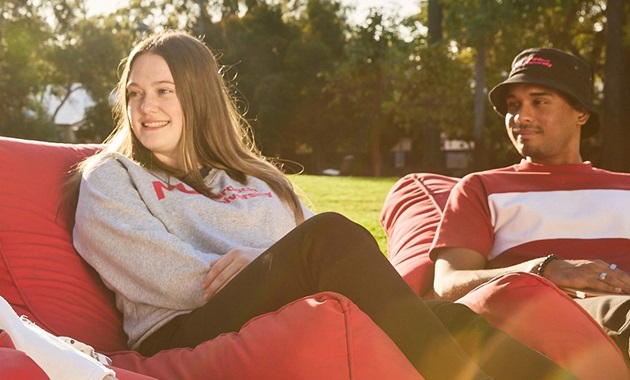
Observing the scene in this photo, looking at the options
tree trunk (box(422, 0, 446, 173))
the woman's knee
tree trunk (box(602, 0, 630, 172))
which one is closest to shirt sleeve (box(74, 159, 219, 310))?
the woman's knee

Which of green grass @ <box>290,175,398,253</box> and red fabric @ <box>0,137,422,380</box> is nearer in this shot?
Answer: red fabric @ <box>0,137,422,380</box>

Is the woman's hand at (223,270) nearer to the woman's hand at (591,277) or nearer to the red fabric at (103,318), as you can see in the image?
the red fabric at (103,318)

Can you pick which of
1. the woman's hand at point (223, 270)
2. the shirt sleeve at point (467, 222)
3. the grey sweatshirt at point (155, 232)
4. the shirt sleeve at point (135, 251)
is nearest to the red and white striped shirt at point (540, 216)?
the shirt sleeve at point (467, 222)

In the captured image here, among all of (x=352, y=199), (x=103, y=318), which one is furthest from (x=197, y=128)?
(x=352, y=199)

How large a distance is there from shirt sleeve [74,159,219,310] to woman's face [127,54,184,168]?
0.94ft

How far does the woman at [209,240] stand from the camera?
95.3 inches

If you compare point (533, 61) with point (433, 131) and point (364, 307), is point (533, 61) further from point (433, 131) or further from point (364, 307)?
point (433, 131)

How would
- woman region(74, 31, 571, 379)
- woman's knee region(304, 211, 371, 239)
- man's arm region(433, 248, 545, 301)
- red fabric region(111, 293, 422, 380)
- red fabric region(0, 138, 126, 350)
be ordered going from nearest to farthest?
red fabric region(111, 293, 422, 380) → woman region(74, 31, 571, 379) → woman's knee region(304, 211, 371, 239) → red fabric region(0, 138, 126, 350) → man's arm region(433, 248, 545, 301)

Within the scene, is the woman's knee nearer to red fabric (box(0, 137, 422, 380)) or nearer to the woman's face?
red fabric (box(0, 137, 422, 380))

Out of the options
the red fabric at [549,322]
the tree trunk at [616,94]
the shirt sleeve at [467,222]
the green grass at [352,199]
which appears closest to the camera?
the red fabric at [549,322]

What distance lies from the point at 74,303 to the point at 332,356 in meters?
1.25

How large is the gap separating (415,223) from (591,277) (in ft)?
3.91

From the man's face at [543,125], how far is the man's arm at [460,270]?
0.59 meters

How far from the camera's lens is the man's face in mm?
3854
